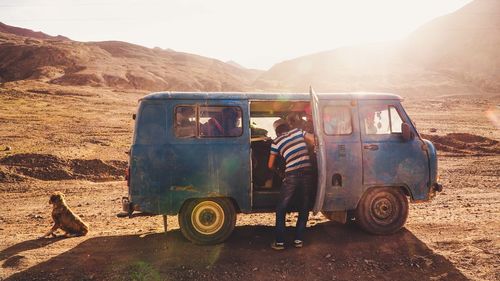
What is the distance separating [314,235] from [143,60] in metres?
95.9

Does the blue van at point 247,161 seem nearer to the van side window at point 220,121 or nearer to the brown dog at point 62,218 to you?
the van side window at point 220,121

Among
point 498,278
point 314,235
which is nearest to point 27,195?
point 314,235

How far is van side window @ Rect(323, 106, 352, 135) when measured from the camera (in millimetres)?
7316

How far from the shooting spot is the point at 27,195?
12.1 m

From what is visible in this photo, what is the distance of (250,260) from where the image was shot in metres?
6.52

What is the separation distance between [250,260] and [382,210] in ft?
8.95

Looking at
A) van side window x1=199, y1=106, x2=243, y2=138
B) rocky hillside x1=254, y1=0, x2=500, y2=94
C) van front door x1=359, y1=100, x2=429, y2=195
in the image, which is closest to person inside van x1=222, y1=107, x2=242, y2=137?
van side window x1=199, y1=106, x2=243, y2=138

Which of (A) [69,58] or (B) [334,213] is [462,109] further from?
(A) [69,58]

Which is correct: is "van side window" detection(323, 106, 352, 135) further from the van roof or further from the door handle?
the door handle

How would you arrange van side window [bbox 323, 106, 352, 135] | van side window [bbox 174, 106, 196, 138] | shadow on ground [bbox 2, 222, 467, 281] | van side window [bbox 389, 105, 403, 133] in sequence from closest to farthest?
1. shadow on ground [bbox 2, 222, 467, 281]
2. van side window [bbox 174, 106, 196, 138]
3. van side window [bbox 323, 106, 352, 135]
4. van side window [bbox 389, 105, 403, 133]

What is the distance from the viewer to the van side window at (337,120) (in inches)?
288

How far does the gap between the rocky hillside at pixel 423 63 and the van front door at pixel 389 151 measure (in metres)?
73.0

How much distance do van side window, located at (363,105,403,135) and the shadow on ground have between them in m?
1.96

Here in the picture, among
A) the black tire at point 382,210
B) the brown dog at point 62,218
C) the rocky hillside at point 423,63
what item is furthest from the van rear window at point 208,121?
the rocky hillside at point 423,63
